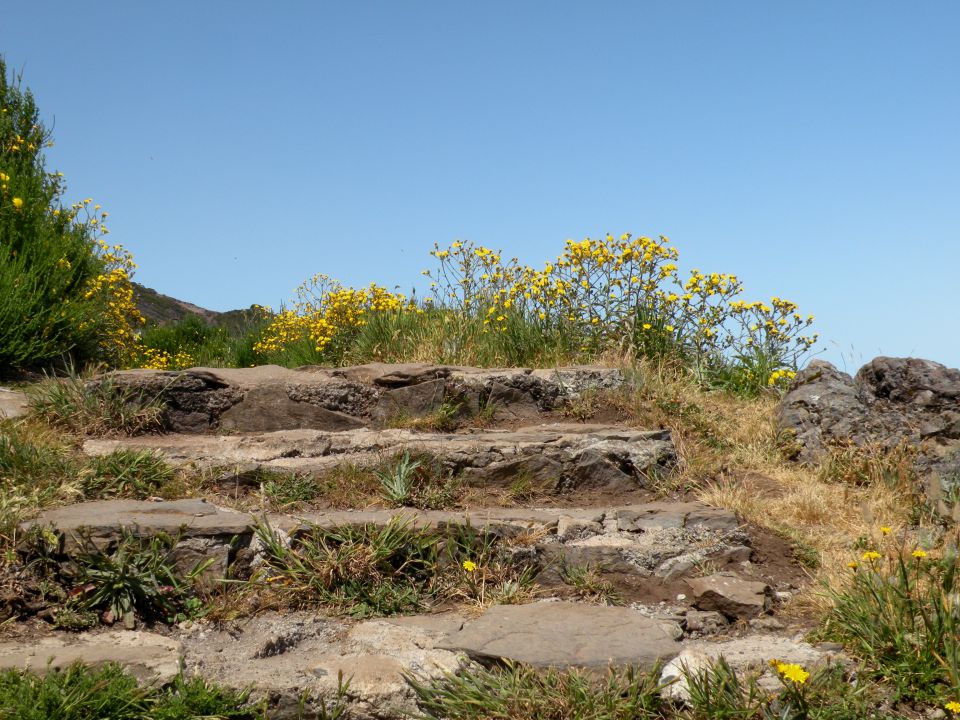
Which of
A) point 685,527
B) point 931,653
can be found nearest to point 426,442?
point 685,527

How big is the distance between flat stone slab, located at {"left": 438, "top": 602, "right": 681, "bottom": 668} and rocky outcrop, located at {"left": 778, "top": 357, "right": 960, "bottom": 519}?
11.0 ft

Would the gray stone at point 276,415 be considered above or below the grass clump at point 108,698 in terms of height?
above

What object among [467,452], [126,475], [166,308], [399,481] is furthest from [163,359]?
[166,308]

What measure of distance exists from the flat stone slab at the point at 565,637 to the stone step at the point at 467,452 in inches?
65.4

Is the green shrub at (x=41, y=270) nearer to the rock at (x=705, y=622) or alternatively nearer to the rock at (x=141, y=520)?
the rock at (x=141, y=520)

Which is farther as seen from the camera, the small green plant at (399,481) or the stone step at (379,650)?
the small green plant at (399,481)

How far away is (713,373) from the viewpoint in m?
8.73

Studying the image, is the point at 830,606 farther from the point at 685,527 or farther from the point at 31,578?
the point at 31,578

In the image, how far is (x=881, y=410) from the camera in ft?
23.1

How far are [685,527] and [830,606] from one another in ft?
4.05

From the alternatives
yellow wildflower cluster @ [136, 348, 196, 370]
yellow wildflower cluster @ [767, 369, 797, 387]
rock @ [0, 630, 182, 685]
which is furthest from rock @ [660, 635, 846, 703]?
yellow wildflower cluster @ [136, 348, 196, 370]

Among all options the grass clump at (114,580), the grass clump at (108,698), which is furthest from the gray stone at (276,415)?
the grass clump at (108,698)

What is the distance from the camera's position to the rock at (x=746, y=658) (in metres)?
3.45

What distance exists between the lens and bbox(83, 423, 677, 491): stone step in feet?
19.2
